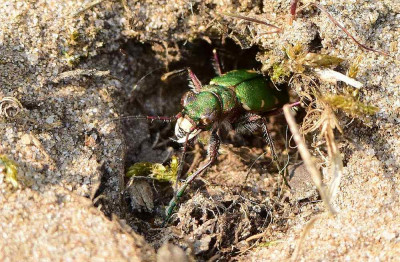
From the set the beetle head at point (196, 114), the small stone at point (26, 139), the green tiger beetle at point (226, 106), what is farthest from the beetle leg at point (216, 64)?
the small stone at point (26, 139)

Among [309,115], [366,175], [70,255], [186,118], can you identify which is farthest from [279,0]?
[70,255]

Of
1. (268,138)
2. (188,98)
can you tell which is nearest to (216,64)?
(188,98)

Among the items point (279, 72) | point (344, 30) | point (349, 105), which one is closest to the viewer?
point (349, 105)

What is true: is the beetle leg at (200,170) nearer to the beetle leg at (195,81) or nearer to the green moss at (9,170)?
the beetle leg at (195,81)

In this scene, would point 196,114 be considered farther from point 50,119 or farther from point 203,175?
point 50,119

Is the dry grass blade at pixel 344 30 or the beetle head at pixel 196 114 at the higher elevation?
the dry grass blade at pixel 344 30

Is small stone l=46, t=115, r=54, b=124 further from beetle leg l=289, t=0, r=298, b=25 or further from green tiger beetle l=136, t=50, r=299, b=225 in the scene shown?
beetle leg l=289, t=0, r=298, b=25

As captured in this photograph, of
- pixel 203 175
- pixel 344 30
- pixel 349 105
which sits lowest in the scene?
pixel 203 175
